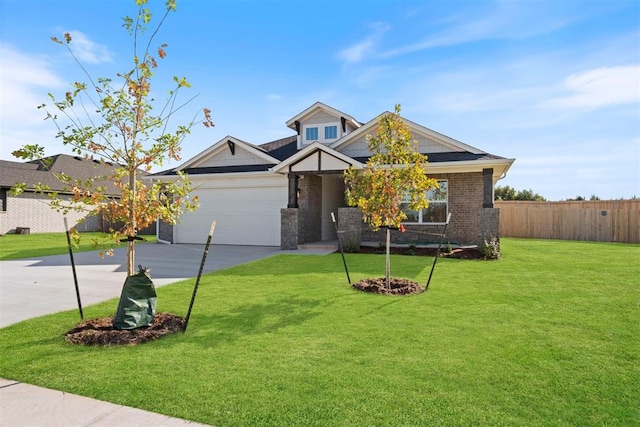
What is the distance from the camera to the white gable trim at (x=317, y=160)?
13.6 metres

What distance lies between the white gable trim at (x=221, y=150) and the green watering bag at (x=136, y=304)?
11.5 m

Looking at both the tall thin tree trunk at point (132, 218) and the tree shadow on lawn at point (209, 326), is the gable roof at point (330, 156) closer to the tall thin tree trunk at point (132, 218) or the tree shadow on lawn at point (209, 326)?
the tree shadow on lawn at point (209, 326)

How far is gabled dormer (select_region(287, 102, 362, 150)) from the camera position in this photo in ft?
56.7

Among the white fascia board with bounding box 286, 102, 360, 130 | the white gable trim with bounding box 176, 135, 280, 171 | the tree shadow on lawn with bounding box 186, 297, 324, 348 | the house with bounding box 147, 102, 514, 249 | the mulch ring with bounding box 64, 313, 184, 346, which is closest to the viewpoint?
the mulch ring with bounding box 64, 313, 184, 346

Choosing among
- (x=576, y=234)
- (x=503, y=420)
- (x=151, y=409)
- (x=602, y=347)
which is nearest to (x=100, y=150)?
(x=151, y=409)

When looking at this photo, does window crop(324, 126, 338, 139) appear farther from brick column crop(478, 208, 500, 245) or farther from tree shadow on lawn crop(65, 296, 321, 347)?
tree shadow on lawn crop(65, 296, 321, 347)

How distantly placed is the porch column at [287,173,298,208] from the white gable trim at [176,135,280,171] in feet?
5.85

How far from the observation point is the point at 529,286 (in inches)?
291

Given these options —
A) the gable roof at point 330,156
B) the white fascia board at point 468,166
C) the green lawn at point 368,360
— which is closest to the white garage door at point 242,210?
the gable roof at point 330,156

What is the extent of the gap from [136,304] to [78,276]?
5.03 metres

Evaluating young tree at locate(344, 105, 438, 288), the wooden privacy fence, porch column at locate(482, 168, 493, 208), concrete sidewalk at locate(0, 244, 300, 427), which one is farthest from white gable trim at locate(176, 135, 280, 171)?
the wooden privacy fence

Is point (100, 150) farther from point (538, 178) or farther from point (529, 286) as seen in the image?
point (538, 178)

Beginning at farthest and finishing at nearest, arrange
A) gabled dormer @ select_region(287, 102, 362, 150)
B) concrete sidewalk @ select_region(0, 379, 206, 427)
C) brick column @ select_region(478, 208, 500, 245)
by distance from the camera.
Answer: gabled dormer @ select_region(287, 102, 362, 150)
brick column @ select_region(478, 208, 500, 245)
concrete sidewalk @ select_region(0, 379, 206, 427)

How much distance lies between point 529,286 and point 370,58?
8.69m
